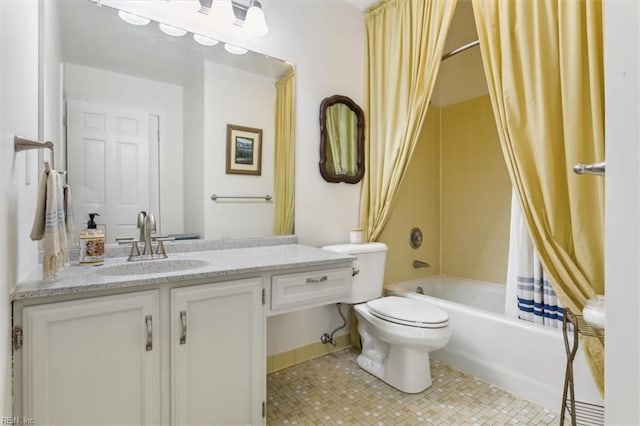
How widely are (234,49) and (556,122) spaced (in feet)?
5.88

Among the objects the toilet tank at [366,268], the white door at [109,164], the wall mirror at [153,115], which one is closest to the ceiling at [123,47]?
the wall mirror at [153,115]

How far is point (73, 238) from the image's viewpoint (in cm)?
142

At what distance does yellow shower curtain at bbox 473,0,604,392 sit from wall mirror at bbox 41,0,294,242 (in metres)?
1.30

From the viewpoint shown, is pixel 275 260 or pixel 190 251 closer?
pixel 275 260

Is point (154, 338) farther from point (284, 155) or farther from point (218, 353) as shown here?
point (284, 155)

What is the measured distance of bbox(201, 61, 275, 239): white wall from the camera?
188 cm

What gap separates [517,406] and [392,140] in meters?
1.73

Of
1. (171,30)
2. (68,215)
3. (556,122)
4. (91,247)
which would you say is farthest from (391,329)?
(171,30)

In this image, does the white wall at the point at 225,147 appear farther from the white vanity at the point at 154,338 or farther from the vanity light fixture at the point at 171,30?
the white vanity at the point at 154,338

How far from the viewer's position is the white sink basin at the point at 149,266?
1387 mm

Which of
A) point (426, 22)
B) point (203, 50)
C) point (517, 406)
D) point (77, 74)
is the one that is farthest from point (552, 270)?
point (77, 74)

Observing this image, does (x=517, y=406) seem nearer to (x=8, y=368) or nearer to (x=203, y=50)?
(x=8, y=368)

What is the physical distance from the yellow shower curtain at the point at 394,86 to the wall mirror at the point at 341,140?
8cm

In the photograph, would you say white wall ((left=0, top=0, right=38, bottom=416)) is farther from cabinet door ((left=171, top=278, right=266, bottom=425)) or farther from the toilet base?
the toilet base
